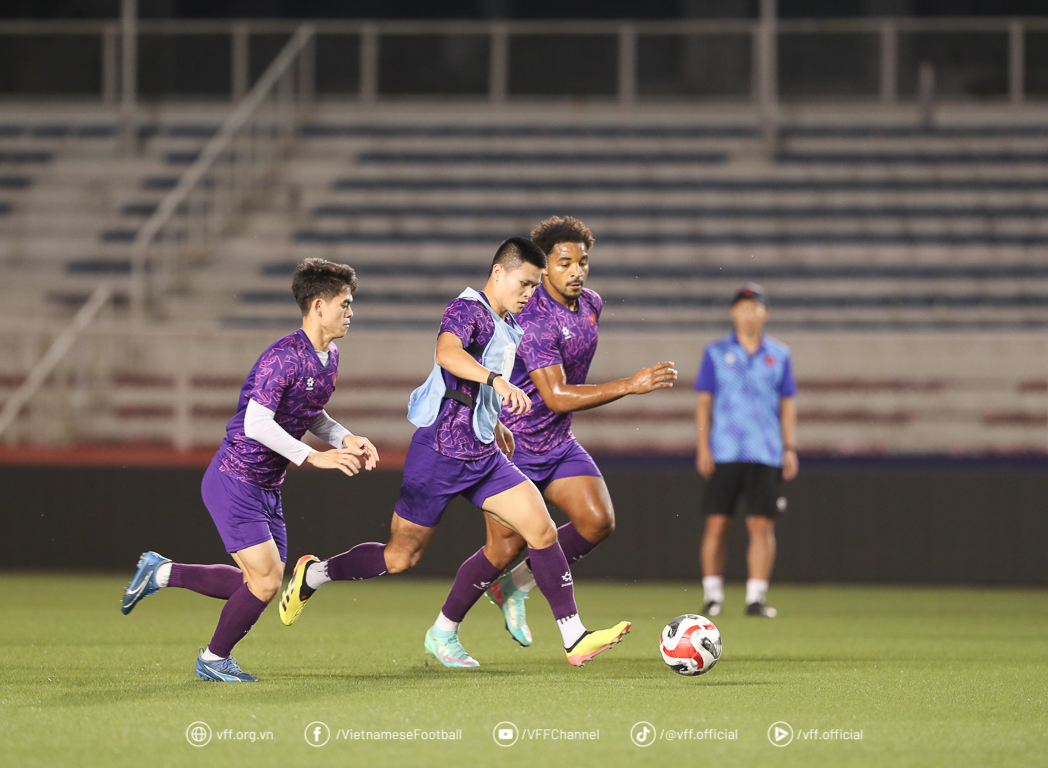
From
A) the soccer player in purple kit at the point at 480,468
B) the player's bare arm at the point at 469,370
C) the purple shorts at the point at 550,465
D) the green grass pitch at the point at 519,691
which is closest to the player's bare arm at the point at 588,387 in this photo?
the purple shorts at the point at 550,465

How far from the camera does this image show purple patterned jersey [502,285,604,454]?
6805mm

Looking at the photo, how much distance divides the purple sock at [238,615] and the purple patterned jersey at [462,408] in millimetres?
990

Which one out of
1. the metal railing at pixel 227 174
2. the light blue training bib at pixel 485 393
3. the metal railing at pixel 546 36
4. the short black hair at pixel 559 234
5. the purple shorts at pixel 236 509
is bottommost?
the purple shorts at pixel 236 509

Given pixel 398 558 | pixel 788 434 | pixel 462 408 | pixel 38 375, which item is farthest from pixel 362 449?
pixel 38 375

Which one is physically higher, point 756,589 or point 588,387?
point 588,387

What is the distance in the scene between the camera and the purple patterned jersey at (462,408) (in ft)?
20.5

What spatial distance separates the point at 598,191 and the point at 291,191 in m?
3.60

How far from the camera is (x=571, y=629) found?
643 centimetres

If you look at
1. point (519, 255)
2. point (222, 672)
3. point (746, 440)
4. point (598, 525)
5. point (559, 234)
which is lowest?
point (222, 672)

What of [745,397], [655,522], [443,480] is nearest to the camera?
[443,480]

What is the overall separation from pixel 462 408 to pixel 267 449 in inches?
33.6

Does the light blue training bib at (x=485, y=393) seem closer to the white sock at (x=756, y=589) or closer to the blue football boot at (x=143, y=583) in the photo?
the blue football boot at (x=143, y=583)

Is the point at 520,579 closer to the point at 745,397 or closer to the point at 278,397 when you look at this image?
the point at 278,397

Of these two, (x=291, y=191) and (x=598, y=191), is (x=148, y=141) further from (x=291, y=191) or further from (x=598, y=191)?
(x=598, y=191)
